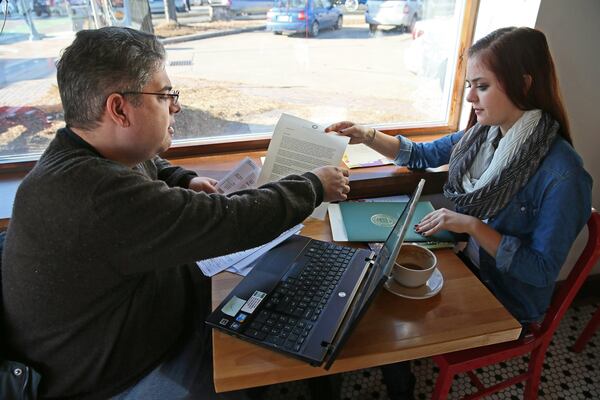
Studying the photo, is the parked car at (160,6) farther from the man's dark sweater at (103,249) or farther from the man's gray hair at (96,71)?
the man's dark sweater at (103,249)

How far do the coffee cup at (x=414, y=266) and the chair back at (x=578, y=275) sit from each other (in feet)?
1.34

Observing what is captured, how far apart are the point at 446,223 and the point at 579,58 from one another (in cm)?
87

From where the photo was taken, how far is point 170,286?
104cm

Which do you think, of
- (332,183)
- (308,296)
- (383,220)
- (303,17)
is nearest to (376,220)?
(383,220)

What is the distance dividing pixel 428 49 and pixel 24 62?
5.21 ft

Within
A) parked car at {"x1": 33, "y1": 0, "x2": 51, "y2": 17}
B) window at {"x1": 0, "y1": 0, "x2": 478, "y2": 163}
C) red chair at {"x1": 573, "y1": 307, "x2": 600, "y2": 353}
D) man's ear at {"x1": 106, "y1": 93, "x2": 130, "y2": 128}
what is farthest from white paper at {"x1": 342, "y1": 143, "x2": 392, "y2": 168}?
parked car at {"x1": 33, "y1": 0, "x2": 51, "y2": 17}

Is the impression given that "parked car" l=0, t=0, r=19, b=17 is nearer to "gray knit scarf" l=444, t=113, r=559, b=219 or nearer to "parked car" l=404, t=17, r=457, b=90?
"parked car" l=404, t=17, r=457, b=90

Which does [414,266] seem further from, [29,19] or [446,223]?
[29,19]

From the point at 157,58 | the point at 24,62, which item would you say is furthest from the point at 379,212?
the point at 24,62

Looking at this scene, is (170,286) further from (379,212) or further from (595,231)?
A: (595,231)

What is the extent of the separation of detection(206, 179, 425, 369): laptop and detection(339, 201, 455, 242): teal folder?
102 mm

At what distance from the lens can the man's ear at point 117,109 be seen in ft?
2.67

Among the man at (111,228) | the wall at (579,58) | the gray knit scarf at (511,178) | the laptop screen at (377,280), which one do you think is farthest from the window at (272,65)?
the laptop screen at (377,280)

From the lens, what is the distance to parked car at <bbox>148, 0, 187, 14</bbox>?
1.49m
